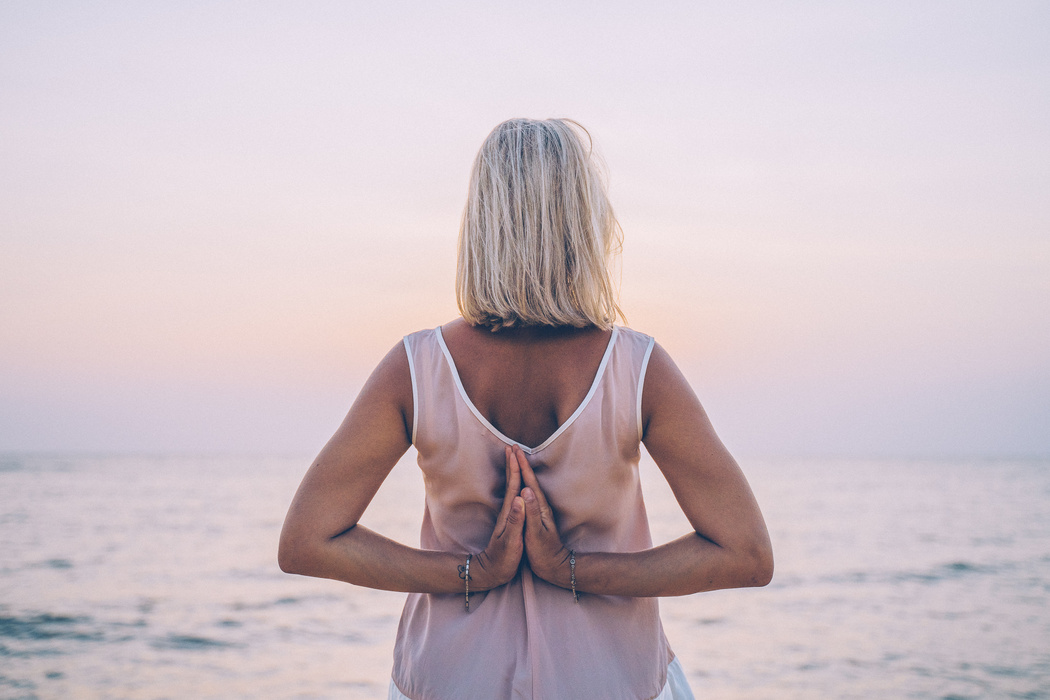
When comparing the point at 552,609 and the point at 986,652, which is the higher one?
the point at 552,609

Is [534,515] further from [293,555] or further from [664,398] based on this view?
[293,555]

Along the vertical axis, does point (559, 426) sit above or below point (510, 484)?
above

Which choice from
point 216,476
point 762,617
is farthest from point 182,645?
point 216,476

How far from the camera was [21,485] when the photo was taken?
33625 mm

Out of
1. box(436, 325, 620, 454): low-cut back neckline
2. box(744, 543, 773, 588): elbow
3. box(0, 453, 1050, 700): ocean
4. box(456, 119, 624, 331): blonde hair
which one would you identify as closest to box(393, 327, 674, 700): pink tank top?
box(436, 325, 620, 454): low-cut back neckline

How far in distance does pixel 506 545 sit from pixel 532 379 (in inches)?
13.3

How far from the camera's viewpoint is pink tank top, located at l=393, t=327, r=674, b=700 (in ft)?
4.97

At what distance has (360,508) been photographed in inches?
64.0

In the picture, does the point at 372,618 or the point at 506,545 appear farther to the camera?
the point at 372,618

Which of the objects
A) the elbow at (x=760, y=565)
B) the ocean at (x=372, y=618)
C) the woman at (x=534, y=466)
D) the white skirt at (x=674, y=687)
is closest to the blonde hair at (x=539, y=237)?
the woman at (x=534, y=466)

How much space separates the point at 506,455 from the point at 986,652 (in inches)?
383

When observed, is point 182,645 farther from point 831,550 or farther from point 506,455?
point 831,550

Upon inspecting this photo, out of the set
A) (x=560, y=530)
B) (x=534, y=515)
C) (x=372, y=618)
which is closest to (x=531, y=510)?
(x=534, y=515)

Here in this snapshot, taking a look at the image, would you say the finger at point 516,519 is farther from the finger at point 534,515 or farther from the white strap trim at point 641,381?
the white strap trim at point 641,381
